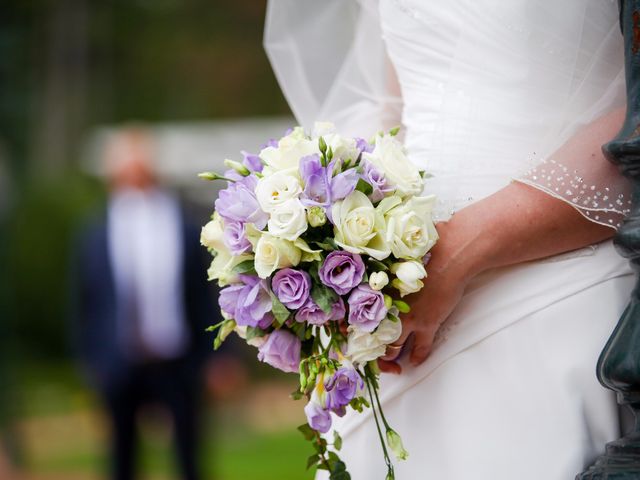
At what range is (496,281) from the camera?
2244mm

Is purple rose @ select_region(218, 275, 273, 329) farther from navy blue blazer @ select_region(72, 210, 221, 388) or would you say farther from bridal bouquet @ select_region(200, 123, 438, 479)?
navy blue blazer @ select_region(72, 210, 221, 388)

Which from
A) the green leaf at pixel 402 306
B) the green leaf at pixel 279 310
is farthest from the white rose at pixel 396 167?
the green leaf at pixel 279 310

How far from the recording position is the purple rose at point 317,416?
2.07 meters

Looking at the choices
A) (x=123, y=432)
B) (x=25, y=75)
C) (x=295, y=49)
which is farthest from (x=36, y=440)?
(x=25, y=75)

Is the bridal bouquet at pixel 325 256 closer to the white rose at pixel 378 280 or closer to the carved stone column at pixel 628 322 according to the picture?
the white rose at pixel 378 280

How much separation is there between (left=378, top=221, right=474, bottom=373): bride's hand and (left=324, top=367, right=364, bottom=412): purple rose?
159mm

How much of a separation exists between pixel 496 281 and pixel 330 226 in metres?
0.39

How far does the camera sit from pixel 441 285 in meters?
2.13

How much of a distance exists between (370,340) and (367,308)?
0.22 ft

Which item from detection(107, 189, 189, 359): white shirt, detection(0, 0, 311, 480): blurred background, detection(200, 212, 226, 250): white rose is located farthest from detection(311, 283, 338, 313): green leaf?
detection(0, 0, 311, 480): blurred background

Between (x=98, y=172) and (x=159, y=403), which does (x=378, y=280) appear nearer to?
(x=159, y=403)

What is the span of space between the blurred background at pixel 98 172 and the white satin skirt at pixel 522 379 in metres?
5.97

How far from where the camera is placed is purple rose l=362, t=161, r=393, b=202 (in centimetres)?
209

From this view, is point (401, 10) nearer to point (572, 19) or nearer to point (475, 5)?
point (475, 5)
